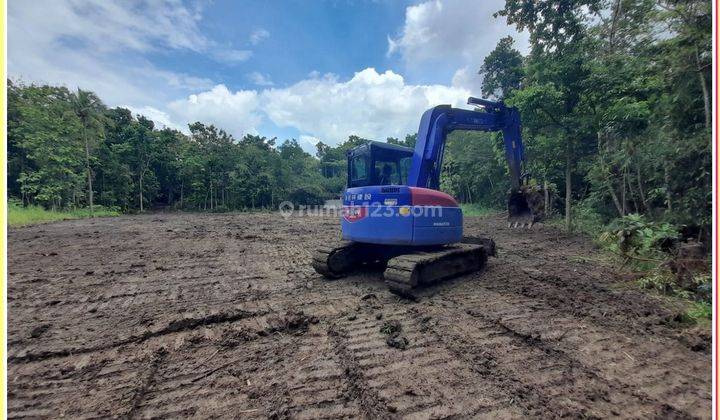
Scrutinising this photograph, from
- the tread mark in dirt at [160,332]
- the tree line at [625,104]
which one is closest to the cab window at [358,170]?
the tread mark in dirt at [160,332]

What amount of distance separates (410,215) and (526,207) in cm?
719

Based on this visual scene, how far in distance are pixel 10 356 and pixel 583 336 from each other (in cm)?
486

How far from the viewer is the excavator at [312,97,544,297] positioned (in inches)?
155

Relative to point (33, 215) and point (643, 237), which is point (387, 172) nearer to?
point (643, 237)

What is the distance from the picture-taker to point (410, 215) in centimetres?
393

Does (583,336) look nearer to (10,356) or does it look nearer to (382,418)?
(382,418)

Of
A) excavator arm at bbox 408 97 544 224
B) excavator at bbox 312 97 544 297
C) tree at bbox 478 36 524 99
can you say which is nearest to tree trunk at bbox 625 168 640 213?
excavator arm at bbox 408 97 544 224

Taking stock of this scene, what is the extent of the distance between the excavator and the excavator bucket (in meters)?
3.77

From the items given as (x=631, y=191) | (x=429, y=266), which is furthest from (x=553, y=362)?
(x=631, y=191)

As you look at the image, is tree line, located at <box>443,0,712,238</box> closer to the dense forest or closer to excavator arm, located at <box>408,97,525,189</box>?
the dense forest

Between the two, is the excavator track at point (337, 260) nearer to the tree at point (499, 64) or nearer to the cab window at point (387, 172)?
the cab window at point (387, 172)

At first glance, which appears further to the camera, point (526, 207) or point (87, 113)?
point (87, 113)

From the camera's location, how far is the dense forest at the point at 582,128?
4.98 metres

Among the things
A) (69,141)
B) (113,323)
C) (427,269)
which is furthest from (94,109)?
(427,269)
